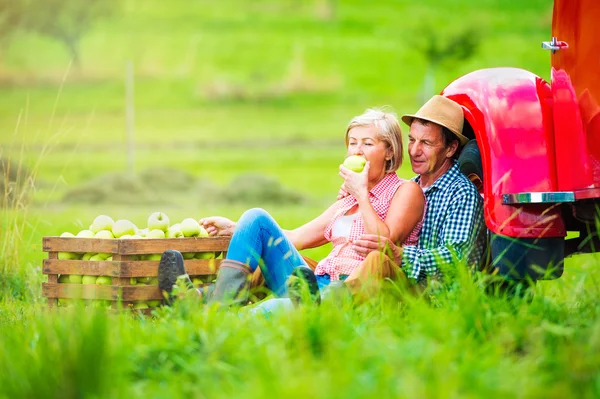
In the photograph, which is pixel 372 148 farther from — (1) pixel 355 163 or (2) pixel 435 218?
(2) pixel 435 218

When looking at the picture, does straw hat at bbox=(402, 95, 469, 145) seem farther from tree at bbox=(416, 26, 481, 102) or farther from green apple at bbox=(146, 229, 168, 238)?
tree at bbox=(416, 26, 481, 102)

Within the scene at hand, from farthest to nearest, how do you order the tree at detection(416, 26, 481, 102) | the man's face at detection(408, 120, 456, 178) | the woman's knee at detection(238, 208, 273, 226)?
the tree at detection(416, 26, 481, 102) → the man's face at detection(408, 120, 456, 178) → the woman's knee at detection(238, 208, 273, 226)

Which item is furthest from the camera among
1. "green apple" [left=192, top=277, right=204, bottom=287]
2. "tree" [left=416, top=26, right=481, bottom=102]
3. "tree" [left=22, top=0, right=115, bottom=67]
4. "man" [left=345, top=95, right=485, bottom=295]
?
"tree" [left=22, top=0, right=115, bottom=67]

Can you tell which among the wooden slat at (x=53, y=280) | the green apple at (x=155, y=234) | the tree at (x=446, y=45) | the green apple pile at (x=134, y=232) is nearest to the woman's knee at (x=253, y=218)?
the green apple pile at (x=134, y=232)

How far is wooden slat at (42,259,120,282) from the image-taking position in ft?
15.1

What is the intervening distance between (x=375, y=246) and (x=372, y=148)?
2.04 ft

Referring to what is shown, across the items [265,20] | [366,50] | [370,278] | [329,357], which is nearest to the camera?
[329,357]

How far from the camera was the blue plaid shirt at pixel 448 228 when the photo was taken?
425 centimetres

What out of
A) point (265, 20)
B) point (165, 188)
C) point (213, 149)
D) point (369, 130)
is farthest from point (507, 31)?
point (369, 130)

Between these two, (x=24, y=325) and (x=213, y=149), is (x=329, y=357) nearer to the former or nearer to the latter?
(x=24, y=325)

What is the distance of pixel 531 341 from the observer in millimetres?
3332

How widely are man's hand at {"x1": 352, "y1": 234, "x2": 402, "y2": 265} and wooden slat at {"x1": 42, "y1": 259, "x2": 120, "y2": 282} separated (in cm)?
131

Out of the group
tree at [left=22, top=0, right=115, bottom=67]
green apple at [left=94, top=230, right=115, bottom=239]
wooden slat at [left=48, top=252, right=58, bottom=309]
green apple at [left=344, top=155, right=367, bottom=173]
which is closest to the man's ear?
green apple at [left=344, top=155, right=367, bottom=173]

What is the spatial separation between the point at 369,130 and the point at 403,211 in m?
0.53
